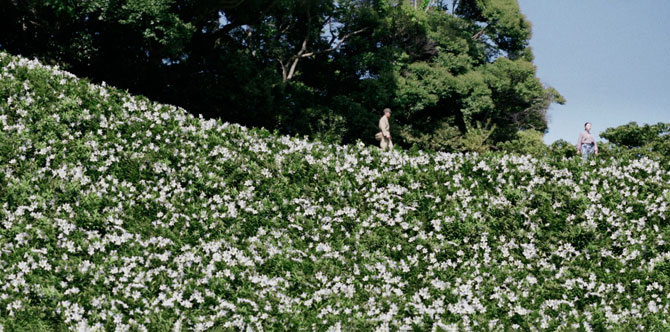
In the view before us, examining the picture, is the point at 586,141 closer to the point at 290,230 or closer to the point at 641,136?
the point at 290,230

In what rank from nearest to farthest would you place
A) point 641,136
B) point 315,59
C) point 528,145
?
point 641,136 → point 528,145 → point 315,59

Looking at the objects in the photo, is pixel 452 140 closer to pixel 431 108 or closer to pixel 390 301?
pixel 431 108

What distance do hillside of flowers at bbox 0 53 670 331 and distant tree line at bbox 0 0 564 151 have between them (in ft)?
27.4

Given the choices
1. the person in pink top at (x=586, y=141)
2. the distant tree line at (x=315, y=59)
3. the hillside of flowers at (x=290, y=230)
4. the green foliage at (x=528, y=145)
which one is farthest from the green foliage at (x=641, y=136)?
the hillside of flowers at (x=290, y=230)

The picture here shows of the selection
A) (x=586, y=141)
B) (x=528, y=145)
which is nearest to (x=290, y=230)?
(x=586, y=141)

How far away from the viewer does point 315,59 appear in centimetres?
3188

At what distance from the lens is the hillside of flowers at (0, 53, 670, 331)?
22.8ft

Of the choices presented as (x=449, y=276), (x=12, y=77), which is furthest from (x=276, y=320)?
(x=12, y=77)

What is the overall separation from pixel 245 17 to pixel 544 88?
2032 cm

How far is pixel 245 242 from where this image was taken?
812 centimetres

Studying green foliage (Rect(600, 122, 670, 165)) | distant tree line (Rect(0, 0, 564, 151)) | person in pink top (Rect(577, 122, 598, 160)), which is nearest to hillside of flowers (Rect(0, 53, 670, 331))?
person in pink top (Rect(577, 122, 598, 160))

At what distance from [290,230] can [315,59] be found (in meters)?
24.3

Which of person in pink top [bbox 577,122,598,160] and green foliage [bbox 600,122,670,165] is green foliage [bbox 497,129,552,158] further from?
person in pink top [bbox 577,122,598,160]

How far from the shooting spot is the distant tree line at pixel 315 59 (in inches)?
717
